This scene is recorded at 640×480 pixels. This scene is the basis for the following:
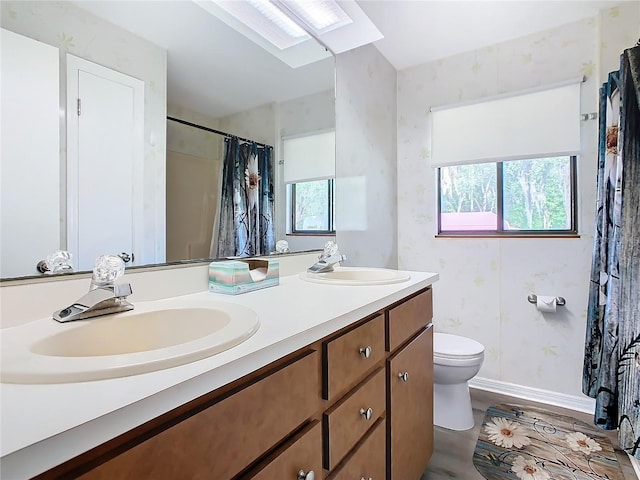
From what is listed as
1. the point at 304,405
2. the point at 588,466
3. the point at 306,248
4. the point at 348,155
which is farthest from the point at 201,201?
the point at 588,466

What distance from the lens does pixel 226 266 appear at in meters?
1.15

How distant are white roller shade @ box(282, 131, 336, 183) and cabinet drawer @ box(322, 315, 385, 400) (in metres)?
0.88

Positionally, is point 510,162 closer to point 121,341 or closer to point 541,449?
point 541,449

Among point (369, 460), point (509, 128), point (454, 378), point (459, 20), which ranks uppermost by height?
point (459, 20)

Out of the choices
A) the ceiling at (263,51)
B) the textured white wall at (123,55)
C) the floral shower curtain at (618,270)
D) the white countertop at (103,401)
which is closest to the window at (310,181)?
the ceiling at (263,51)

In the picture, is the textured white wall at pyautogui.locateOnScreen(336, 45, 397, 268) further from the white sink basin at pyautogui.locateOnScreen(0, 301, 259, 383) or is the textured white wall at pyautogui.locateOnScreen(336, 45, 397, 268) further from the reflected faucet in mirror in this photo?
the reflected faucet in mirror

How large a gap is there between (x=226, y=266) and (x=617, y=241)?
177 cm

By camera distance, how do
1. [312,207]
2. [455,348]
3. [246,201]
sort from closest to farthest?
[246,201] < [312,207] < [455,348]

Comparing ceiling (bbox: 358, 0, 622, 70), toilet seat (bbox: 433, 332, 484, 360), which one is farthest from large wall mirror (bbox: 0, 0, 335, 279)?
toilet seat (bbox: 433, 332, 484, 360)

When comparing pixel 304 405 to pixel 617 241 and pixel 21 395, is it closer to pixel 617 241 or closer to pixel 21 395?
pixel 21 395

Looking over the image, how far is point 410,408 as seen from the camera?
49.4 inches

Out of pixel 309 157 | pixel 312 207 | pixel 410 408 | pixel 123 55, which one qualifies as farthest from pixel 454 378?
pixel 123 55

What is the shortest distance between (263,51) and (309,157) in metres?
0.52

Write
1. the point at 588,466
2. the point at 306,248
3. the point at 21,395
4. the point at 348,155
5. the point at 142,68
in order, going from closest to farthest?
the point at 21,395 < the point at 142,68 < the point at 588,466 < the point at 306,248 < the point at 348,155
